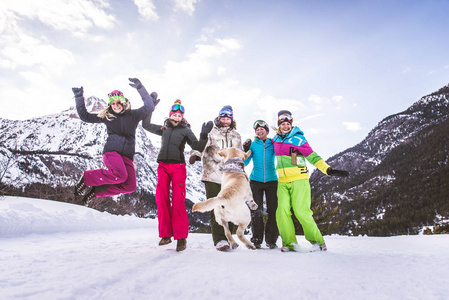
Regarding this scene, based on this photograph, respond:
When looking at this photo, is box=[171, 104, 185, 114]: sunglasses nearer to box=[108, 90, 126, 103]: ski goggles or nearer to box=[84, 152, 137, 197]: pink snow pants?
box=[108, 90, 126, 103]: ski goggles

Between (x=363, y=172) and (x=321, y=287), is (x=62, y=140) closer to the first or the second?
(x=321, y=287)

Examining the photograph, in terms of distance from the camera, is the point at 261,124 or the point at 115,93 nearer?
the point at 115,93

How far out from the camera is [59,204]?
6.30 metres

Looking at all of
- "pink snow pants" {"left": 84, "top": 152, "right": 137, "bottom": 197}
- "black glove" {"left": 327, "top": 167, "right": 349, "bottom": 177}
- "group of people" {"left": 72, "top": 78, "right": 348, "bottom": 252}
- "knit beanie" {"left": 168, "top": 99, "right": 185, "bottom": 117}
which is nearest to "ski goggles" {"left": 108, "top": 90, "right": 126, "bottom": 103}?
"group of people" {"left": 72, "top": 78, "right": 348, "bottom": 252}

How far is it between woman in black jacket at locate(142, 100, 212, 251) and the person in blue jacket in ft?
3.54

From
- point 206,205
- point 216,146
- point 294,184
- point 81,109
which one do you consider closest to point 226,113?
point 216,146

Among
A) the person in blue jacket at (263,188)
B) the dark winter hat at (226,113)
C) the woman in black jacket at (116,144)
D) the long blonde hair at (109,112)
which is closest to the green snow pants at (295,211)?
the person in blue jacket at (263,188)

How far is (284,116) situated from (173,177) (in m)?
2.16

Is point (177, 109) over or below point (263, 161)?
over

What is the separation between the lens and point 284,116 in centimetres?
443

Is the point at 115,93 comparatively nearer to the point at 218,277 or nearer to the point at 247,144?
the point at 247,144

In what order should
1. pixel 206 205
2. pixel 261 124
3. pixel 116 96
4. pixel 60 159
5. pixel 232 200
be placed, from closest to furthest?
1. pixel 206 205
2. pixel 232 200
3. pixel 116 96
4. pixel 261 124
5. pixel 60 159

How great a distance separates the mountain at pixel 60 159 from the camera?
23.9 feet

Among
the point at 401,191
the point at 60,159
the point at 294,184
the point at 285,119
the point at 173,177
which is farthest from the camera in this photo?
the point at 401,191
